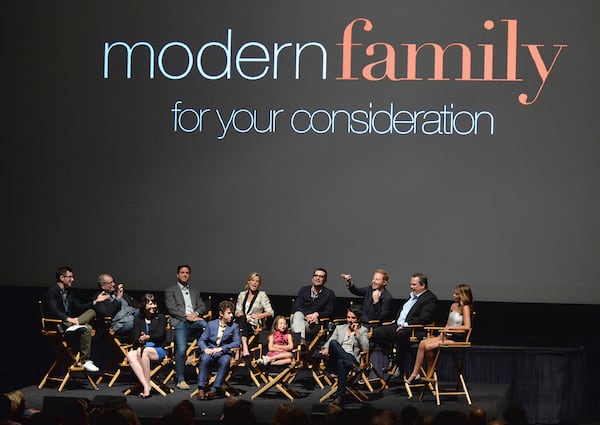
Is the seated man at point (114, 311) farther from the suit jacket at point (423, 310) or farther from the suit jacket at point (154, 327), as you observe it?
the suit jacket at point (423, 310)

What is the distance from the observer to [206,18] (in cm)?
936

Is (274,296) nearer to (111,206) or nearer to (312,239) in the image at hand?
(312,239)

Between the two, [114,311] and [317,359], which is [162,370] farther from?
[317,359]

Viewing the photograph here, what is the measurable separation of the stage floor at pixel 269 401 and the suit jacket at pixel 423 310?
0.57 m

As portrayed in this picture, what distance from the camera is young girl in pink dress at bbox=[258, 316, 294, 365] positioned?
26.6ft

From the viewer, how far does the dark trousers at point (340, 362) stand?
25.4 feet

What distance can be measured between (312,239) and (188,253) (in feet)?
3.74

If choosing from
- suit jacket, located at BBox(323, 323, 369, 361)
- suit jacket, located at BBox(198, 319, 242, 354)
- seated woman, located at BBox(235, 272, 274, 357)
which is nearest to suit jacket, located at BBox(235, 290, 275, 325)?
seated woman, located at BBox(235, 272, 274, 357)

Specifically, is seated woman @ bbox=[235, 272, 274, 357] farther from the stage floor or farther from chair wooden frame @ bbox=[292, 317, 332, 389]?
the stage floor

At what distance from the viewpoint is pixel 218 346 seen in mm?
8094

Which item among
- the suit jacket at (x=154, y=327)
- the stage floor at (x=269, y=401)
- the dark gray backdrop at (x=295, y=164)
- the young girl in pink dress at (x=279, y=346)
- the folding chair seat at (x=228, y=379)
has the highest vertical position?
the dark gray backdrop at (x=295, y=164)

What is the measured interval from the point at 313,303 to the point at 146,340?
1.54m

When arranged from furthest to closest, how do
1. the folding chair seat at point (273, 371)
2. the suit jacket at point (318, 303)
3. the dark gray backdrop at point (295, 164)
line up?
the dark gray backdrop at point (295, 164)
the suit jacket at point (318, 303)
the folding chair seat at point (273, 371)

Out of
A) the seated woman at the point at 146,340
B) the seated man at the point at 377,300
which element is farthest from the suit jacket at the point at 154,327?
the seated man at the point at 377,300
